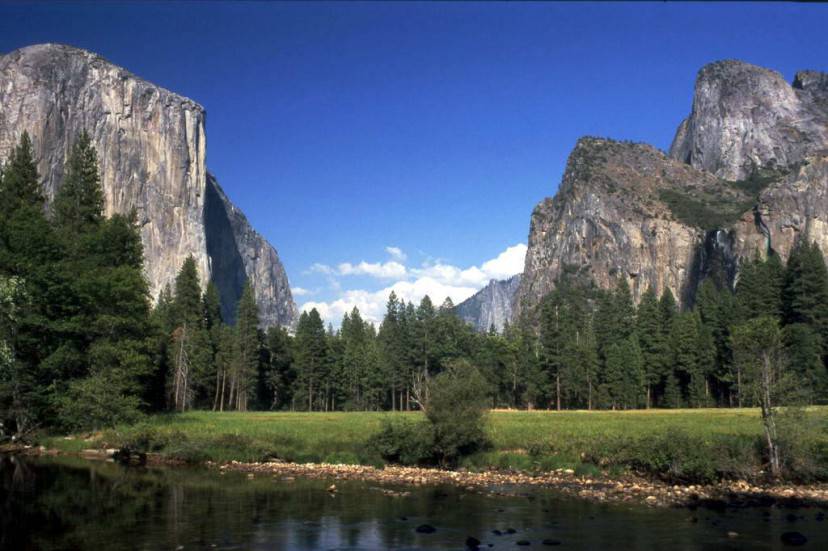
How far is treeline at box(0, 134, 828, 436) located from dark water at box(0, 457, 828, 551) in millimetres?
10051

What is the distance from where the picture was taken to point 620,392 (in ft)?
305

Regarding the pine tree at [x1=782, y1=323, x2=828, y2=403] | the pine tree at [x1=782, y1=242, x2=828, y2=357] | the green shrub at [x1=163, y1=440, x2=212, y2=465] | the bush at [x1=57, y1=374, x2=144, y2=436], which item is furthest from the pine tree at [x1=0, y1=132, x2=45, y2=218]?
the pine tree at [x1=782, y1=242, x2=828, y2=357]

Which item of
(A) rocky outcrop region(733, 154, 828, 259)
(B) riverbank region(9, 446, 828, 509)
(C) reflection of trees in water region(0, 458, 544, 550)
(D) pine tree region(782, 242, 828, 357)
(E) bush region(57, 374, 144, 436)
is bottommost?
(C) reflection of trees in water region(0, 458, 544, 550)

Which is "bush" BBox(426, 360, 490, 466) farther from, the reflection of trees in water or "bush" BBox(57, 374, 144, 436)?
"bush" BBox(57, 374, 144, 436)

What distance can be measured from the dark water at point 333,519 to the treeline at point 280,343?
33.0 feet

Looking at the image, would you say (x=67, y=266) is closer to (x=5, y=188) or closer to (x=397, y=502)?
(x=5, y=188)

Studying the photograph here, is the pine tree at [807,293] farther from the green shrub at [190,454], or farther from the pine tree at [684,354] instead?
the green shrub at [190,454]

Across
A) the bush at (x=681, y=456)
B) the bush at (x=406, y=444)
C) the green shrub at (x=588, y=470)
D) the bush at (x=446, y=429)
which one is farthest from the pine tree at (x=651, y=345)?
the green shrub at (x=588, y=470)

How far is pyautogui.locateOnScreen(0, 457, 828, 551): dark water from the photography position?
20.8 m

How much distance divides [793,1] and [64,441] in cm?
Answer: 4894

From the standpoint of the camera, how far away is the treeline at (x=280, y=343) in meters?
47.9

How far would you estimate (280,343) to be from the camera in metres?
114

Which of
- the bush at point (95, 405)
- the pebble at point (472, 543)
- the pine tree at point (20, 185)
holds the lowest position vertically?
the pebble at point (472, 543)

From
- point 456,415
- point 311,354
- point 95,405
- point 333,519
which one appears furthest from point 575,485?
point 311,354
